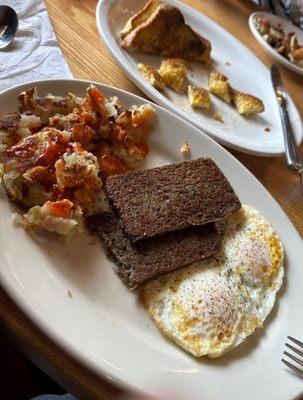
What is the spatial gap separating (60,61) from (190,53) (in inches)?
25.5

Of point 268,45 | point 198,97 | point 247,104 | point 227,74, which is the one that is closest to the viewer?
point 198,97

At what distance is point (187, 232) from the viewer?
1411 mm

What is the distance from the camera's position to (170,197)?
1.43m

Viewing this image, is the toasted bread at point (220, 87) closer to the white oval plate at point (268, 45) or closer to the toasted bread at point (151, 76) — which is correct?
the toasted bread at point (151, 76)

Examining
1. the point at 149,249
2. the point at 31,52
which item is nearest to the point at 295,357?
the point at 149,249

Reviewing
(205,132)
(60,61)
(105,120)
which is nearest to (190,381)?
(105,120)

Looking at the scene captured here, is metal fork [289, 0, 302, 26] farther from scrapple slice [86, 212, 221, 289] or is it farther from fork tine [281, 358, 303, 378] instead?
fork tine [281, 358, 303, 378]

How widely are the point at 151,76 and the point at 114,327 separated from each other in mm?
1038

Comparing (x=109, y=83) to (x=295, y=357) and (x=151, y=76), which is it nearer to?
(x=151, y=76)

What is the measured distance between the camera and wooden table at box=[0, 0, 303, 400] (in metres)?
1.09

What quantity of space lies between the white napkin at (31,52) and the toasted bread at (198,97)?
19.0 inches

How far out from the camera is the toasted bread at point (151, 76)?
1804mm

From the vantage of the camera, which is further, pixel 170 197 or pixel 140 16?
pixel 140 16

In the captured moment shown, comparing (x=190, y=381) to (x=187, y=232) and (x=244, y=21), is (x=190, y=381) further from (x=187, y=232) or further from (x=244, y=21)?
(x=244, y=21)
